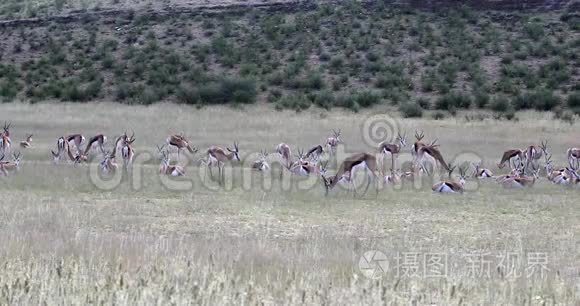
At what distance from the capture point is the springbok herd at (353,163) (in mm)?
17125

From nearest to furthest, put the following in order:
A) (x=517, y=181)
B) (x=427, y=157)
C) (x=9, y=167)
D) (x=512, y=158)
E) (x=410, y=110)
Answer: (x=517, y=181), (x=9, y=167), (x=427, y=157), (x=512, y=158), (x=410, y=110)

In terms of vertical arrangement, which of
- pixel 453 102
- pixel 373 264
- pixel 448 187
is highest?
pixel 453 102

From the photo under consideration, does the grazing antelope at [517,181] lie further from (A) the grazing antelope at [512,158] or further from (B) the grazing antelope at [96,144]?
(B) the grazing antelope at [96,144]

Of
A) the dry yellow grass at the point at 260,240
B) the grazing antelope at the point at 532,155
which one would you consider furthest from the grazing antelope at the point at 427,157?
the grazing antelope at the point at 532,155

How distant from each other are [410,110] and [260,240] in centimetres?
2322

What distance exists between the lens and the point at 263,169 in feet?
65.2

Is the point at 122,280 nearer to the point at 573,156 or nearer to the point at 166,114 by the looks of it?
the point at 573,156

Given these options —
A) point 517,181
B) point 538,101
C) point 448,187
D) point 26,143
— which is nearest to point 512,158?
point 517,181

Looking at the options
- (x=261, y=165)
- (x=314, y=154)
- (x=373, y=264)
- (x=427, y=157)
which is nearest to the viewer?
(x=373, y=264)

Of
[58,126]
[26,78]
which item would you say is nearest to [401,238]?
[58,126]

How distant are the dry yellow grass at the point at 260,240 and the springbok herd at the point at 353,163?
1.34 ft

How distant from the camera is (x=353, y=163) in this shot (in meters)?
16.9

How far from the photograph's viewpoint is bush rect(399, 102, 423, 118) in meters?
32.8

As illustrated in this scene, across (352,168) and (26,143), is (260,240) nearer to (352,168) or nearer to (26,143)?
(352,168)
